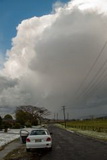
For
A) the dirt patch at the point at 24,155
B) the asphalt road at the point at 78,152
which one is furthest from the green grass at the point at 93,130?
the dirt patch at the point at 24,155

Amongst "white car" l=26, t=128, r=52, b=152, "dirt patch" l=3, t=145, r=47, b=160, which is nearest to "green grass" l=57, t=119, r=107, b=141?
"white car" l=26, t=128, r=52, b=152

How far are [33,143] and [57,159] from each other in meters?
4.48

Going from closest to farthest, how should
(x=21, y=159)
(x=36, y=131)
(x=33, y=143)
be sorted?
(x=21, y=159)
(x=33, y=143)
(x=36, y=131)

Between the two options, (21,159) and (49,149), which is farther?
(49,149)

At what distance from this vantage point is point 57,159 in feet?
45.0

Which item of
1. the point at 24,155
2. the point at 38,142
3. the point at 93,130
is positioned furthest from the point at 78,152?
the point at 93,130

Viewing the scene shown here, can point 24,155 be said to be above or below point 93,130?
below

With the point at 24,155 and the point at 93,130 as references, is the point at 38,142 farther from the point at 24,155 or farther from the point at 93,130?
the point at 93,130

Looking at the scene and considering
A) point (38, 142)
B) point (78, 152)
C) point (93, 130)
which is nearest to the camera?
point (78, 152)

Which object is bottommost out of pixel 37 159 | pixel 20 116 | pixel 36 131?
pixel 37 159

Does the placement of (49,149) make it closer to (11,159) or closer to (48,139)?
(48,139)

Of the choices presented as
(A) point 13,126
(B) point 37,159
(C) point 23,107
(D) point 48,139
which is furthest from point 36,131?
(C) point 23,107

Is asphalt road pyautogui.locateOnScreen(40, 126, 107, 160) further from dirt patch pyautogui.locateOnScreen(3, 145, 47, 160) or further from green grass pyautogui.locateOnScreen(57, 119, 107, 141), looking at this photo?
green grass pyautogui.locateOnScreen(57, 119, 107, 141)

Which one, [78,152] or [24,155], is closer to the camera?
[24,155]
